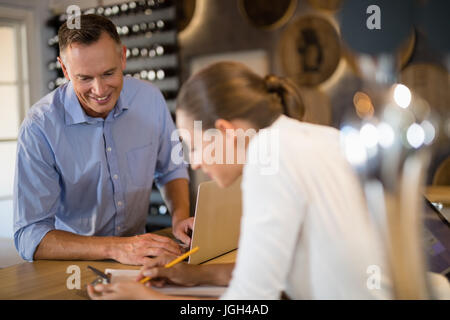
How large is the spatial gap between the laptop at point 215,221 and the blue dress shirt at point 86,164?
1.74 feet

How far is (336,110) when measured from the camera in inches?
139

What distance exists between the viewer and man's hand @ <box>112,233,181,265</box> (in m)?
1.54

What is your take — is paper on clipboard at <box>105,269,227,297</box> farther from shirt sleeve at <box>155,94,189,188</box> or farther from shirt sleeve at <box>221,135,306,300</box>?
shirt sleeve at <box>155,94,189,188</box>

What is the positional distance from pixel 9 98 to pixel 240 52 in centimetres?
223

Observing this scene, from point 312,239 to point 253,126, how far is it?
10.3 inches

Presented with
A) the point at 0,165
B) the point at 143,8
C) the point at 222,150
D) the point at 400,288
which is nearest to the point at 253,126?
the point at 222,150

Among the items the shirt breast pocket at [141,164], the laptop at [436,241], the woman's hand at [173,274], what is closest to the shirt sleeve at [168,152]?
the shirt breast pocket at [141,164]

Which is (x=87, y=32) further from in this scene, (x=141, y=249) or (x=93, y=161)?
(x=141, y=249)

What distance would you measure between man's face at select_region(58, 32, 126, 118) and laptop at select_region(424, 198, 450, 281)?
3.76 feet

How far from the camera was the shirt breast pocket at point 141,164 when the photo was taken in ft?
6.70

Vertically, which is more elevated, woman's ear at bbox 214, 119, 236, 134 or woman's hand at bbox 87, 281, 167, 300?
woman's ear at bbox 214, 119, 236, 134

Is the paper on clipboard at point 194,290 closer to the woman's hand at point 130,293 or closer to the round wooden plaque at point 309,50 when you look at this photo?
the woman's hand at point 130,293

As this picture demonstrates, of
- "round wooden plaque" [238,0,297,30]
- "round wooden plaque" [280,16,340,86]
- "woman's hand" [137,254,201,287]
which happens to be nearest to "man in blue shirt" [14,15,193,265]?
"woman's hand" [137,254,201,287]
